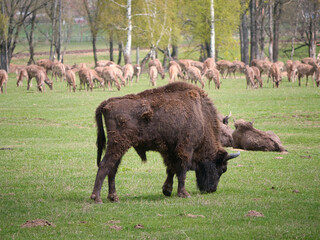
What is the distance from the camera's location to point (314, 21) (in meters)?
52.4

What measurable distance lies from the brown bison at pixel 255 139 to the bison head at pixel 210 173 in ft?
17.5

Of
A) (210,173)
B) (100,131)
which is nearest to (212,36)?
(210,173)

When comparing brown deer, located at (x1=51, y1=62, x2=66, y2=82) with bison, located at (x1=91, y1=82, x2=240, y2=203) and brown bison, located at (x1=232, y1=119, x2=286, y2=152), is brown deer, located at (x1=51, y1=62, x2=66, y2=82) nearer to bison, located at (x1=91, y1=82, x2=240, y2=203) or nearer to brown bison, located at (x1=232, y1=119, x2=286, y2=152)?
brown bison, located at (x1=232, y1=119, x2=286, y2=152)

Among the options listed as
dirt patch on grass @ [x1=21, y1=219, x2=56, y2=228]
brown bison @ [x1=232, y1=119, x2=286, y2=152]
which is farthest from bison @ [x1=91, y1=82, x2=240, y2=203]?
brown bison @ [x1=232, y1=119, x2=286, y2=152]

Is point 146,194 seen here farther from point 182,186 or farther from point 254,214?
point 254,214

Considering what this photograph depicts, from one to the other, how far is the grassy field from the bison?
1.42 ft

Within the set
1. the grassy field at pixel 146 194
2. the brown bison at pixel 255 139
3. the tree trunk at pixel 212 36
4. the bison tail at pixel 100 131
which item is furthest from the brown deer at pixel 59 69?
Result: the bison tail at pixel 100 131

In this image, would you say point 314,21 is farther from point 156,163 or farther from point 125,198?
point 125,198

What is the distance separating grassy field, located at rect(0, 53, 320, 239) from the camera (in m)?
6.84

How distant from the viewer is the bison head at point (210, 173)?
31.7 feet

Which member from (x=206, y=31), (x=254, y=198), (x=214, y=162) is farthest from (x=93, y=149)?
(x=206, y=31)

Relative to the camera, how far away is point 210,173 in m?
9.73

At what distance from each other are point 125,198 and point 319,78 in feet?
93.3

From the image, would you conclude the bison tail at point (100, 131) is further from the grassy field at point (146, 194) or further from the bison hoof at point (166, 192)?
the bison hoof at point (166, 192)
